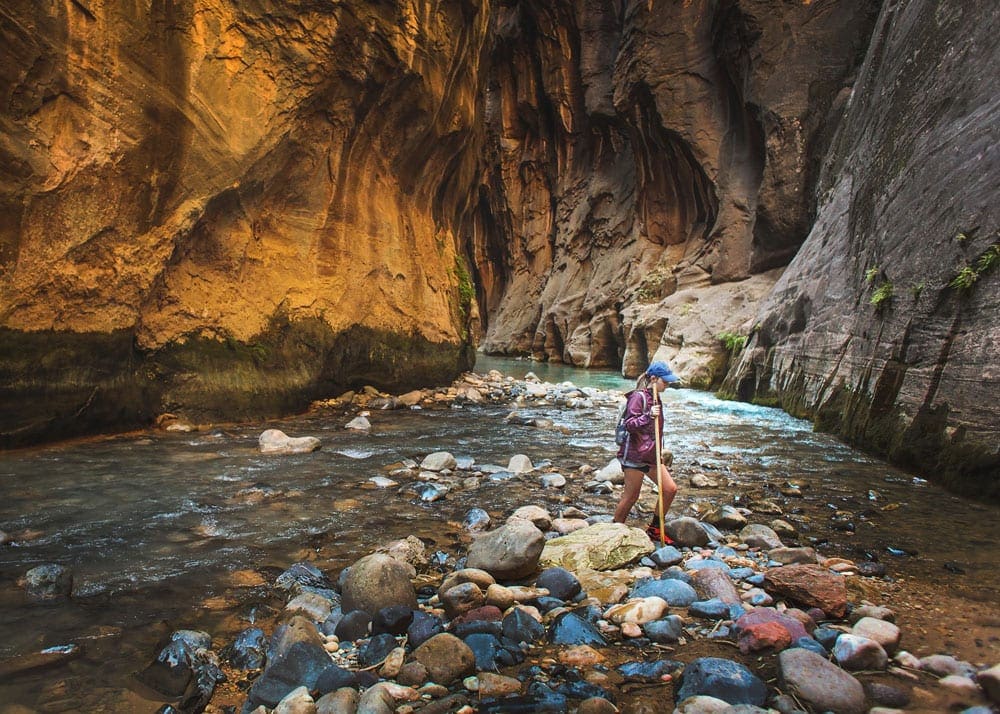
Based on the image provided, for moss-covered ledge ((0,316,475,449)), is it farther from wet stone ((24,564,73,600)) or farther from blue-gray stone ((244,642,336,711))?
blue-gray stone ((244,642,336,711))

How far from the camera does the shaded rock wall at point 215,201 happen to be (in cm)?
611

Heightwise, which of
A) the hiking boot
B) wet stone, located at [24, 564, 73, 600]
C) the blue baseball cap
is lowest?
wet stone, located at [24, 564, 73, 600]

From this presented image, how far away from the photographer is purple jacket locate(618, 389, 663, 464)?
14.5ft

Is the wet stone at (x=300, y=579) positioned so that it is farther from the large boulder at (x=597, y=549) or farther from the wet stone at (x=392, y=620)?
the large boulder at (x=597, y=549)

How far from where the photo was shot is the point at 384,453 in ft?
22.6

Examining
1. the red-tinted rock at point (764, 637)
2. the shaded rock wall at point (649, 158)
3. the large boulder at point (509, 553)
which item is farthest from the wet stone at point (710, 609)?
the shaded rock wall at point (649, 158)

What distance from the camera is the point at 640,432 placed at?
444 cm

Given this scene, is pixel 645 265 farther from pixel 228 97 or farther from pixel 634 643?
pixel 634 643

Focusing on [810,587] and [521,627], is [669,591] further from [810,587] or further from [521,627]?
[521,627]

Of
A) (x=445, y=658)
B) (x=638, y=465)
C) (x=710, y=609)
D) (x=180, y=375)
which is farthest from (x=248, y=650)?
(x=180, y=375)

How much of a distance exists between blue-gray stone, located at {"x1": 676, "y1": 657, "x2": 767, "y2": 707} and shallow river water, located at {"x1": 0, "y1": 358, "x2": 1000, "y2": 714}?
0.93 metres

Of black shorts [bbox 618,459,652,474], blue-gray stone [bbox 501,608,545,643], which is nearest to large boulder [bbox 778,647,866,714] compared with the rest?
blue-gray stone [bbox 501,608,545,643]

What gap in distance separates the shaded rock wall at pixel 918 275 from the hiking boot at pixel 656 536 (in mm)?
2939

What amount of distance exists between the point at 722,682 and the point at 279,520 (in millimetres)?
3306
